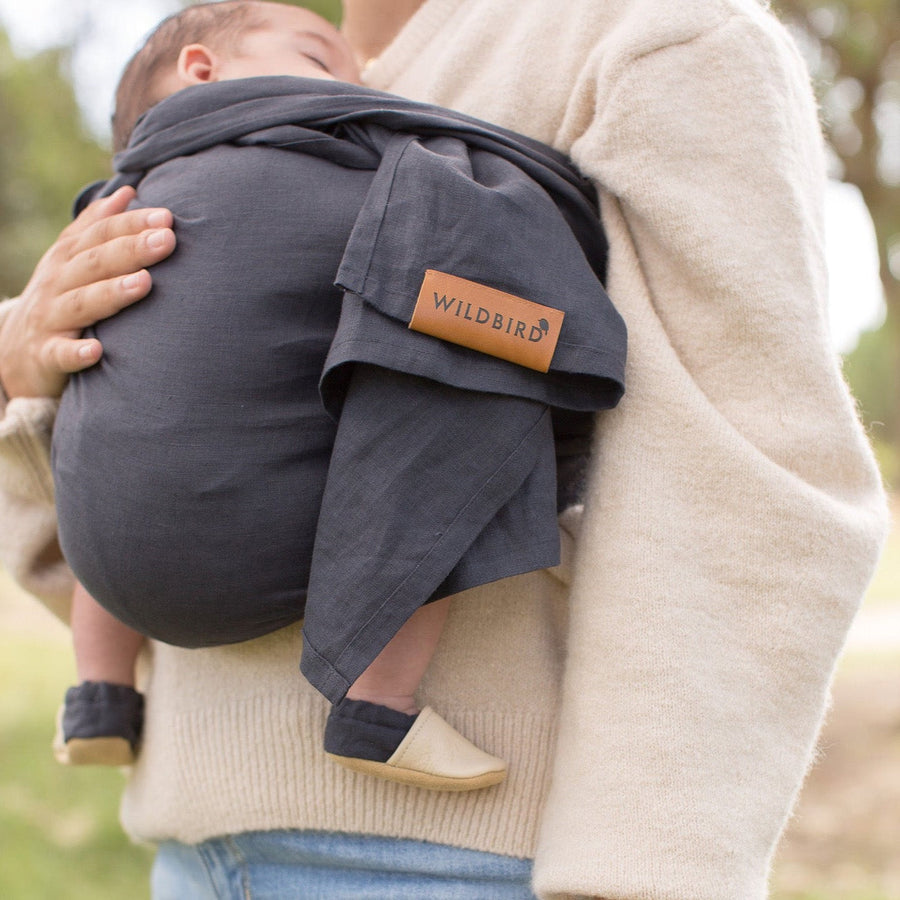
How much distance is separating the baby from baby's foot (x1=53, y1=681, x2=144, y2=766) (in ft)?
1.09

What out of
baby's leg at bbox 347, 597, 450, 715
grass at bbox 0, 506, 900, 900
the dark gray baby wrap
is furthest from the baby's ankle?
grass at bbox 0, 506, 900, 900

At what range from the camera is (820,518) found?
1118 mm

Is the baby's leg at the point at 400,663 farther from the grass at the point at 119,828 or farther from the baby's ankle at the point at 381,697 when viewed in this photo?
the grass at the point at 119,828

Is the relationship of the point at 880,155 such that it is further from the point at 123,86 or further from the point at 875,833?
the point at 123,86

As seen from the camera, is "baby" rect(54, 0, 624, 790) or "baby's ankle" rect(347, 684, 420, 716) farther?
"baby's ankle" rect(347, 684, 420, 716)

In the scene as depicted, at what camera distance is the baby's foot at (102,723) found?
1473 millimetres

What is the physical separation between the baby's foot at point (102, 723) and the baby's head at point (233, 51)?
0.94 meters

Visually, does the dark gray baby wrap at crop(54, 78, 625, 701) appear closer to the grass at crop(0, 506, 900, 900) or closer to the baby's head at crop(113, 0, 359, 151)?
the baby's head at crop(113, 0, 359, 151)

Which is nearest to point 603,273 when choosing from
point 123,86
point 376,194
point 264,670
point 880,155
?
point 376,194

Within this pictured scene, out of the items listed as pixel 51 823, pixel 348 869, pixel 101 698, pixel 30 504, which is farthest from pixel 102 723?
pixel 51 823

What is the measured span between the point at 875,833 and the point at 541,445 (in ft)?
13.9

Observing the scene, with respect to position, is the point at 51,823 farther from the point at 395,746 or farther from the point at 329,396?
the point at 329,396

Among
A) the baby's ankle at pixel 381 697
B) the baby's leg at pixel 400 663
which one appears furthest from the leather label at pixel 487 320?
the baby's ankle at pixel 381 697

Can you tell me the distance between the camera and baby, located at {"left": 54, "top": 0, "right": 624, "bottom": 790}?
1.06 meters
